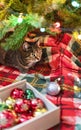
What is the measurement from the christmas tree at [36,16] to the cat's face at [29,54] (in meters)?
0.17

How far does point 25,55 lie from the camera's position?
1.13 metres

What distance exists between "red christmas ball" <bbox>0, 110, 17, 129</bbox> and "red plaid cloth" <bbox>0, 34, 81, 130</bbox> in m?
0.23

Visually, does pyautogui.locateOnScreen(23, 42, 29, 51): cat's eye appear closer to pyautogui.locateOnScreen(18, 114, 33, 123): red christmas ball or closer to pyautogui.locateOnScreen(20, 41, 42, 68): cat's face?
pyautogui.locateOnScreen(20, 41, 42, 68): cat's face

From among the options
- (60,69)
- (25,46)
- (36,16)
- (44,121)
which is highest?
(36,16)

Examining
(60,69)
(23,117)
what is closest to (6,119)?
(23,117)

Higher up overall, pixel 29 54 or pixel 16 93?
pixel 29 54

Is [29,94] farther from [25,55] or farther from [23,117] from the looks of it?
[25,55]

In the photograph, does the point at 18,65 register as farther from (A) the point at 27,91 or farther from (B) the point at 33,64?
(A) the point at 27,91

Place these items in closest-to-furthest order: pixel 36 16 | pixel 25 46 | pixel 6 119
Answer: pixel 6 119 → pixel 36 16 → pixel 25 46

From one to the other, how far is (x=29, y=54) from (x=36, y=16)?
0.89 feet

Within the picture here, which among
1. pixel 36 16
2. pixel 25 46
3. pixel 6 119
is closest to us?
pixel 6 119

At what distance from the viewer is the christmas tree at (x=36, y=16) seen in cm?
90

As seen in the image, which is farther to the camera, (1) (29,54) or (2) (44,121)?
(1) (29,54)

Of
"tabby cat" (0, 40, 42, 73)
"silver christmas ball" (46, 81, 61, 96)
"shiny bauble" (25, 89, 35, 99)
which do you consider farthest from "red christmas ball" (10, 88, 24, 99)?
"tabby cat" (0, 40, 42, 73)
